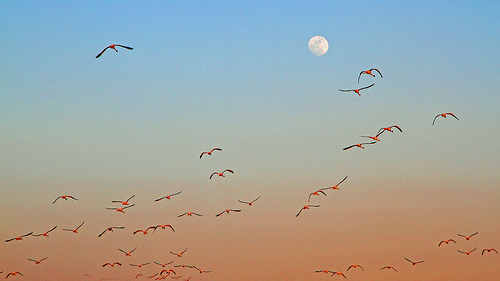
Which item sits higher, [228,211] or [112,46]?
[112,46]

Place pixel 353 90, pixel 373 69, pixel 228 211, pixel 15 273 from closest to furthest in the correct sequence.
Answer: pixel 373 69, pixel 353 90, pixel 228 211, pixel 15 273

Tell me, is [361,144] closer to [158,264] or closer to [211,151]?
[211,151]

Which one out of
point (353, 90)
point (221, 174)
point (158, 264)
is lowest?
point (158, 264)

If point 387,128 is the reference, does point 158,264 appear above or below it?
below

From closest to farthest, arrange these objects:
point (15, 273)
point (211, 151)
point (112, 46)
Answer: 1. point (112, 46)
2. point (211, 151)
3. point (15, 273)

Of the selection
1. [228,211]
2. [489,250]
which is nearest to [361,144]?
[228,211]

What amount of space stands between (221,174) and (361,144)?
77.4 ft

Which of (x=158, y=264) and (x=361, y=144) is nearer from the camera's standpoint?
(x=361, y=144)

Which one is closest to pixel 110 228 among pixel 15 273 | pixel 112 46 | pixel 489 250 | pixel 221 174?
pixel 221 174

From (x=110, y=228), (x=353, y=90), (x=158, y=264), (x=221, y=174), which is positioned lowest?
(x=158, y=264)

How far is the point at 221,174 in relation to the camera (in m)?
108

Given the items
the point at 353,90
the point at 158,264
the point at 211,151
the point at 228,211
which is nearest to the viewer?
the point at 353,90

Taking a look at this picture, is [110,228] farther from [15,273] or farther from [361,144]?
[361,144]

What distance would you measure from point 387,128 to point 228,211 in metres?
41.0
